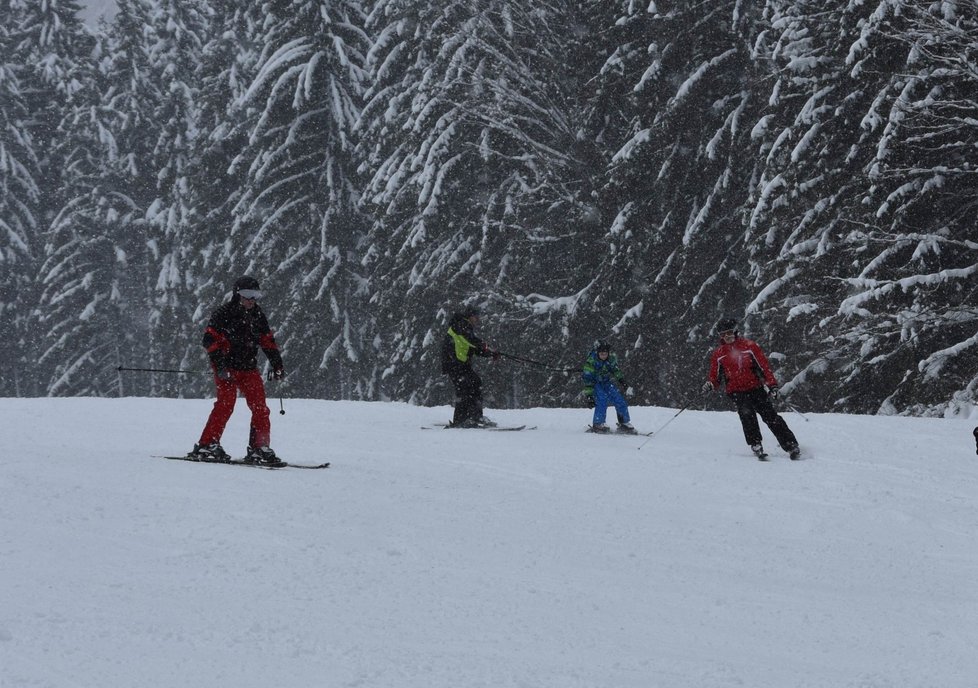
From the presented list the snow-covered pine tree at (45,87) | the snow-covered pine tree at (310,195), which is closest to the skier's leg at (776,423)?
the snow-covered pine tree at (310,195)

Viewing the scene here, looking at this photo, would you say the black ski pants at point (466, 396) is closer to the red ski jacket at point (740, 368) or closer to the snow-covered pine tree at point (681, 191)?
the red ski jacket at point (740, 368)

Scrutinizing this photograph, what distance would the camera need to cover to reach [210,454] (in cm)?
952

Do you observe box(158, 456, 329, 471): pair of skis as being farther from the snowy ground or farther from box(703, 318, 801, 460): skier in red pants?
box(703, 318, 801, 460): skier in red pants

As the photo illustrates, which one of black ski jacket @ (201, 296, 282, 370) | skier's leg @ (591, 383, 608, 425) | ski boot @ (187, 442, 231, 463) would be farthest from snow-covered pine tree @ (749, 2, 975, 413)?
ski boot @ (187, 442, 231, 463)

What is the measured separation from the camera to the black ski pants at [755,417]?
11.0 m

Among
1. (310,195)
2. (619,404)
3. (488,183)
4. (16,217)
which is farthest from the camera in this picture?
(16,217)

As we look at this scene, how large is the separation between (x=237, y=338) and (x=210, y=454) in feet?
3.73

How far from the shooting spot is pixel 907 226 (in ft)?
52.5

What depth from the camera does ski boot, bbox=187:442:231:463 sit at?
31.1ft

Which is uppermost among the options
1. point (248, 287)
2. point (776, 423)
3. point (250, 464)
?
point (248, 287)

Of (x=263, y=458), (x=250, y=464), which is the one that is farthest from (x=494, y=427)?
(x=250, y=464)

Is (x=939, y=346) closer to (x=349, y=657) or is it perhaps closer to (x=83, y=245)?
(x=349, y=657)

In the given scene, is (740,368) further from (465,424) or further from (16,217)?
(16,217)

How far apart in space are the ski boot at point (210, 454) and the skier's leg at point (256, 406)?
288 mm
